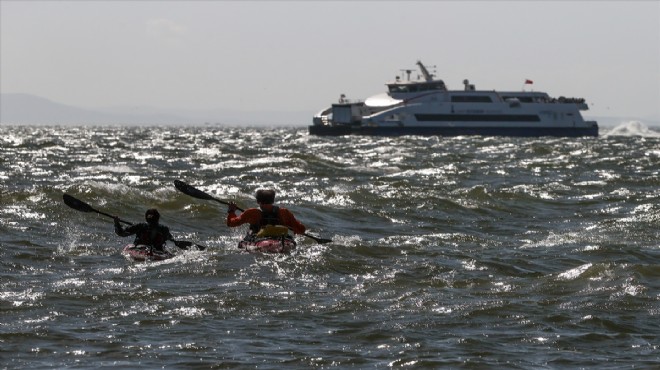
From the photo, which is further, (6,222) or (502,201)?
(502,201)

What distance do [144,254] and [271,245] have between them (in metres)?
1.78

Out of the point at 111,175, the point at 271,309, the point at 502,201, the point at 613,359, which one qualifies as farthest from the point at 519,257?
the point at 111,175

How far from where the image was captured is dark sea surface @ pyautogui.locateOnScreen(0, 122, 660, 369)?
10.2 metres

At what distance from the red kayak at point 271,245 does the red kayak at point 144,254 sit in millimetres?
1207

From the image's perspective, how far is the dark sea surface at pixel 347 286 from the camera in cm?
1020

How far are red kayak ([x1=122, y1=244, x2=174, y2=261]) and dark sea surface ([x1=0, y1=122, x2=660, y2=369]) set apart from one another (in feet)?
0.80

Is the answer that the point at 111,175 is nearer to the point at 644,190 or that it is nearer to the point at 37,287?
the point at 644,190

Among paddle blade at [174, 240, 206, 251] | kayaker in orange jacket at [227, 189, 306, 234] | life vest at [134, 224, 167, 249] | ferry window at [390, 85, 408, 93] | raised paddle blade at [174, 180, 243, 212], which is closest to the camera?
life vest at [134, 224, 167, 249]

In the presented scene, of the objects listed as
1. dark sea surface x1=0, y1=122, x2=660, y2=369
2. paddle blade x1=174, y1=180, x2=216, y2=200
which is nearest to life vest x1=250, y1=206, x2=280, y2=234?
dark sea surface x1=0, y1=122, x2=660, y2=369

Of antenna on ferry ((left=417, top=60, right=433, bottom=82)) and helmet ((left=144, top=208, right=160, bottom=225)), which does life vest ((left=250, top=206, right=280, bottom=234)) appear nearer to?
helmet ((left=144, top=208, right=160, bottom=225))

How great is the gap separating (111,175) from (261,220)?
21.2 metres

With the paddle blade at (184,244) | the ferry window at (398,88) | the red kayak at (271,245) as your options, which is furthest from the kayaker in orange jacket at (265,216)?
the ferry window at (398,88)

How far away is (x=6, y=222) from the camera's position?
20719 millimetres

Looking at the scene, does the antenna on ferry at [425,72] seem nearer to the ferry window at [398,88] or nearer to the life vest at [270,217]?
the ferry window at [398,88]
